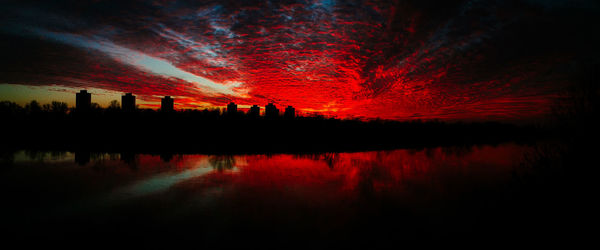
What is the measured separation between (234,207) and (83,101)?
4026cm

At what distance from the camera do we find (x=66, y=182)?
24.0ft

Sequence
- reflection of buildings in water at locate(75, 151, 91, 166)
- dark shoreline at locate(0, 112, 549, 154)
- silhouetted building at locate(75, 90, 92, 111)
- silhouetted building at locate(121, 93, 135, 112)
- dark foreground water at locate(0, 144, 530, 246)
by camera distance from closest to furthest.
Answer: dark foreground water at locate(0, 144, 530, 246)
reflection of buildings in water at locate(75, 151, 91, 166)
dark shoreline at locate(0, 112, 549, 154)
silhouetted building at locate(75, 90, 92, 111)
silhouetted building at locate(121, 93, 135, 112)

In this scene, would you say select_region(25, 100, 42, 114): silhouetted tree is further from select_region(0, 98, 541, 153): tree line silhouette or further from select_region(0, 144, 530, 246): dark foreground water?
select_region(0, 144, 530, 246): dark foreground water

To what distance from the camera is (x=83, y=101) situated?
32031 mm

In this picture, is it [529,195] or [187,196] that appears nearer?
[187,196]

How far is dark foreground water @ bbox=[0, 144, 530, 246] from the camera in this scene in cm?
420

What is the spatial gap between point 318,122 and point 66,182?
33605 millimetres

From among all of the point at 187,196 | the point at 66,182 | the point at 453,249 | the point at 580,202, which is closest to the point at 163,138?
the point at 66,182

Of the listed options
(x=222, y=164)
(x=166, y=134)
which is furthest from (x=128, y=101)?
(x=222, y=164)

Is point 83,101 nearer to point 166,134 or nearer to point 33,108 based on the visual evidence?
point 33,108

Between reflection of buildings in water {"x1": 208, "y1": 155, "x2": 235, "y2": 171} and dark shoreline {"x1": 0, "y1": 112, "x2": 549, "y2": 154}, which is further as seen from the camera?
dark shoreline {"x1": 0, "y1": 112, "x2": 549, "y2": 154}

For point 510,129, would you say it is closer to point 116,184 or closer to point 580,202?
point 580,202

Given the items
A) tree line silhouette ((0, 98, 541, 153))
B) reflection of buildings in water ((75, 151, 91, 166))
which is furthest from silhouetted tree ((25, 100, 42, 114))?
reflection of buildings in water ((75, 151, 91, 166))

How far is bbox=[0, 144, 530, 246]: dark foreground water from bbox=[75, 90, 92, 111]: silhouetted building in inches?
1049
